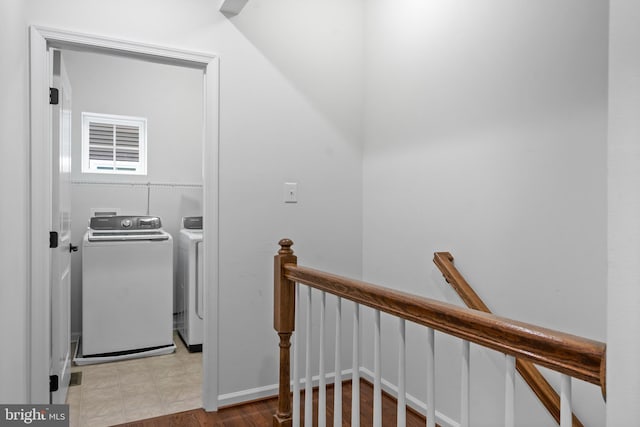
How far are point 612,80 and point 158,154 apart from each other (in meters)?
4.00

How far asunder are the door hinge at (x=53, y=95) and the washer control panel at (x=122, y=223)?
1572 millimetres

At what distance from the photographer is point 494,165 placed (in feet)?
6.25

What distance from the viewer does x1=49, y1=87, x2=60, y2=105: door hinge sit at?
208 centimetres

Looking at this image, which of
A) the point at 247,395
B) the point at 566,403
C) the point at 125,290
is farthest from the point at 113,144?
the point at 566,403

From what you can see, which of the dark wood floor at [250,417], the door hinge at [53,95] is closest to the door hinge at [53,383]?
the dark wood floor at [250,417]

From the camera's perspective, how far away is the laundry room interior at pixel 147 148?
12.3ft

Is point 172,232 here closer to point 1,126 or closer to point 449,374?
point 1,126

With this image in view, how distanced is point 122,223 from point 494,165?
9.72 ft

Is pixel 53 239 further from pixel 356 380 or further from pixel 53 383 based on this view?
pixel 356 380

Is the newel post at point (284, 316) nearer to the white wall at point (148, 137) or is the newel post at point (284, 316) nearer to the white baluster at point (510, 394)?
the white baluster at point (510, 394)

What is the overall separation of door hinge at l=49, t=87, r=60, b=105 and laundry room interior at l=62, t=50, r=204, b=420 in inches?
68.8

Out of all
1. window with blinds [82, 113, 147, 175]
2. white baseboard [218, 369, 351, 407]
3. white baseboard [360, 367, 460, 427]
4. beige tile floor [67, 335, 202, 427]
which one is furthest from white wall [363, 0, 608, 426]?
window with blinds [82, 113, 147, 175]

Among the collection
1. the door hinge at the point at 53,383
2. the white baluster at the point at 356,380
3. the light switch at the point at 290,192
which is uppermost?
the light switch at the point at 290,192

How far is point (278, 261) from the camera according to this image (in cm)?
199
